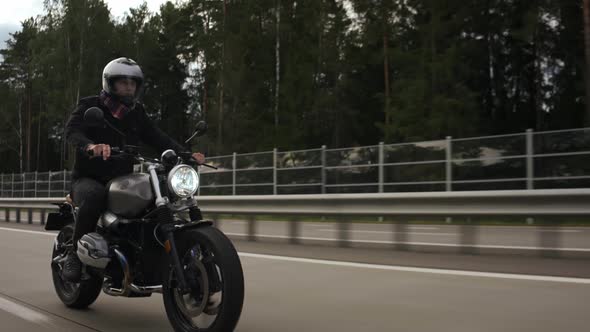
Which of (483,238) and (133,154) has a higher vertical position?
(133,154)

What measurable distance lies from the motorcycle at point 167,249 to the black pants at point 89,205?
0.18ft

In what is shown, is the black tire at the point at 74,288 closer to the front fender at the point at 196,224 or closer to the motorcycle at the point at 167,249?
the motorcycle at the point at 167,249

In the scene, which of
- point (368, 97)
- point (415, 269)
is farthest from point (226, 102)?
point (415, 269)

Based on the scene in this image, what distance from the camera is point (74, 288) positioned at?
17.0ft

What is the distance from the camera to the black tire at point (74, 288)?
16.5 feet

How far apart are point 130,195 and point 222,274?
3.31 ft

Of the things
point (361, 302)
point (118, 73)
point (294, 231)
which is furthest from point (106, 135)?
point (294, 231)

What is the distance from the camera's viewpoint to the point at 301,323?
458 centimetres

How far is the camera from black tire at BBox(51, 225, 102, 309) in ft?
16.5

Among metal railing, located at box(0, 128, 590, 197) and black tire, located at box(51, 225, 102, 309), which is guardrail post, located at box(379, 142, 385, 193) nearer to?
metal railing, located at box(0, 128, 590, 197)

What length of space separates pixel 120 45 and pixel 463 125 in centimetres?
2964

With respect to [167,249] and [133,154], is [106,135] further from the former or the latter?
[167,249]

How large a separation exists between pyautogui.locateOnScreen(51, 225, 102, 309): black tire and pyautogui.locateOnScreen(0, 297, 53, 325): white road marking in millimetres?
261

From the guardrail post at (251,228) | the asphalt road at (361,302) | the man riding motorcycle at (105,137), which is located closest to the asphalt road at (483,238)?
the asphalt road at (361,302)
